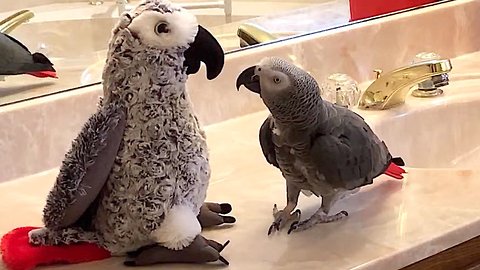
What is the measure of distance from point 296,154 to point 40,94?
39 centimetres

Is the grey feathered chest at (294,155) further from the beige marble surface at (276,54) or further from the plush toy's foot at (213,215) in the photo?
the beige marble surface at (276,54)

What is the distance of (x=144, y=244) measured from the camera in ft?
2.47

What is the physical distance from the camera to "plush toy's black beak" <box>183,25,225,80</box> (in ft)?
2.39

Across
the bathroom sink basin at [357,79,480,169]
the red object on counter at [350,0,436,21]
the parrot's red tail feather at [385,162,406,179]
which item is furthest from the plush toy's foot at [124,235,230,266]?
the red object on counter at [350,0,436,21]

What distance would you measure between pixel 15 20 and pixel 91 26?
11 centimetres

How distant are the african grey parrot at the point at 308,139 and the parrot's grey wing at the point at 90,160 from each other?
15cm

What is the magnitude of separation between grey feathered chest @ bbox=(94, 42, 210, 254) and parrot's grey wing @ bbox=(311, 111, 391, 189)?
13 centimetres

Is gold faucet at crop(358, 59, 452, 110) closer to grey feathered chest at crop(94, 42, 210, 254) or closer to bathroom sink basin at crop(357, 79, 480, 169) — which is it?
bathroom sink basin at crop(357, 79, 480, 169)

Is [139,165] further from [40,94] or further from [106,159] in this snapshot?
[40,94]

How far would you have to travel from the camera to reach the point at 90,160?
2.31ft

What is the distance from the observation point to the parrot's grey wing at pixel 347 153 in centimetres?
77

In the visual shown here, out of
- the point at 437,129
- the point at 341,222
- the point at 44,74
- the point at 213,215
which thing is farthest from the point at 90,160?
the point at 437,129

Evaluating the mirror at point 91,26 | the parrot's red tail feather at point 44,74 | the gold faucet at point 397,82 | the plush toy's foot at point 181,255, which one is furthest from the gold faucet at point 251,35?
the plush toy's foot at point 181,255

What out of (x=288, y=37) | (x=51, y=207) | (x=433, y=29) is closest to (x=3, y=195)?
(x=51, y=207)
